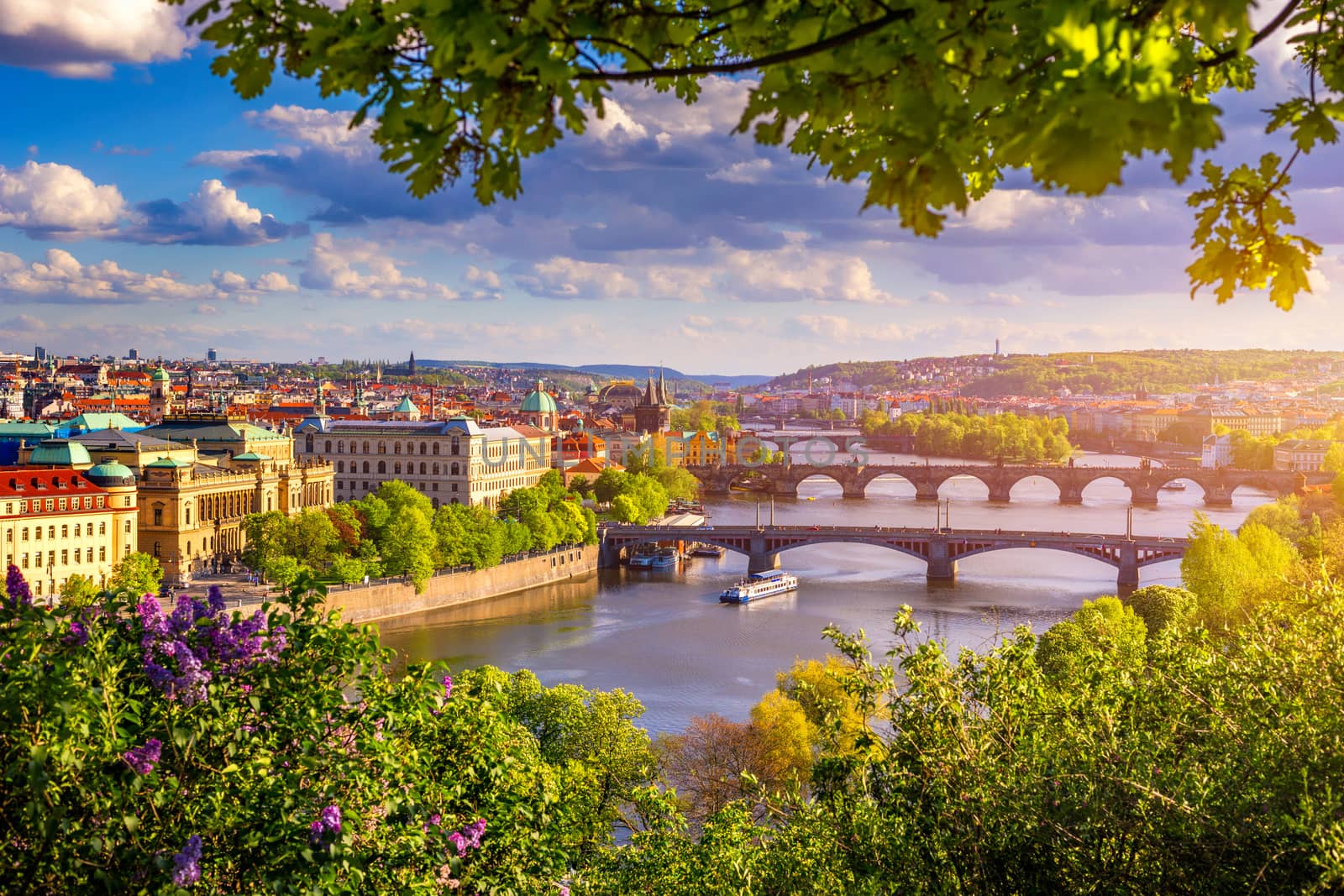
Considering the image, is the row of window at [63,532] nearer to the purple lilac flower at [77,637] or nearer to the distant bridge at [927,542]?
the distant bridge at [927,542]

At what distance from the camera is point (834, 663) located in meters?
17.9

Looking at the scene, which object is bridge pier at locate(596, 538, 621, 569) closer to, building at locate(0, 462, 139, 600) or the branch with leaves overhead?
building at locate(0, 462, 139, 600)

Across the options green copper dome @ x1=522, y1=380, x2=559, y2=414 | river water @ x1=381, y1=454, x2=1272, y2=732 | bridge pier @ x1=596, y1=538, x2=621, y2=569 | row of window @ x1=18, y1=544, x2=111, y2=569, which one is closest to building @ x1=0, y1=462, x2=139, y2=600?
row of window @ x1=18, y1=544, x2=111, y2=569

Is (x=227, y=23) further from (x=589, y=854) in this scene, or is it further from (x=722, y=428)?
(x=722, y=428)

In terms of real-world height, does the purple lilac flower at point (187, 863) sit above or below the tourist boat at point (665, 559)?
above

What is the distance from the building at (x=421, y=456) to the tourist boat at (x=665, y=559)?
8116mm

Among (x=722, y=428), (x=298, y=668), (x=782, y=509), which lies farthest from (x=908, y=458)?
(x=298, y=668)

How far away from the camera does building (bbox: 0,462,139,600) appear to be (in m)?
27.7

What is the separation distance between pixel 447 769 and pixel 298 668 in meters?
0.89

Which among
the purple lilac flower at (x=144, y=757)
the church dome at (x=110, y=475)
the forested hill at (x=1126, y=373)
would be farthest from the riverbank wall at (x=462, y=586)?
the forested hill at (x=1126, y=373)

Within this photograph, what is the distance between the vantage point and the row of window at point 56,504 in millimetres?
27766

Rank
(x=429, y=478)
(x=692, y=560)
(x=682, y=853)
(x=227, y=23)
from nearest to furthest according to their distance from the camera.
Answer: (x=227, y=23) < (x=682, y=853) < (x=692, y=560) < (x=429, y=478)

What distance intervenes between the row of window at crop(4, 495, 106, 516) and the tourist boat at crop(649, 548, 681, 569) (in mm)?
17937

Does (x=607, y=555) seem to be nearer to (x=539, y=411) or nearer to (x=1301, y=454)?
(x=539, y=411)
